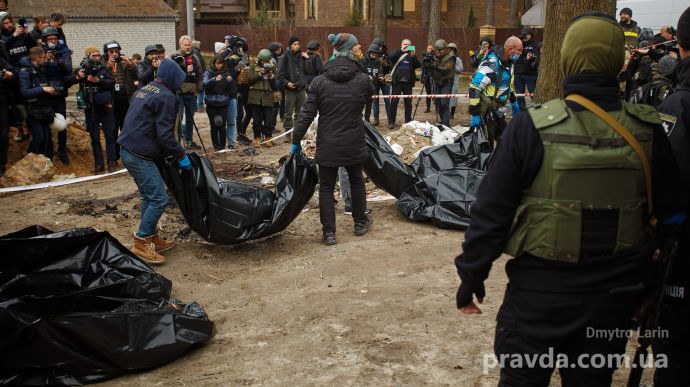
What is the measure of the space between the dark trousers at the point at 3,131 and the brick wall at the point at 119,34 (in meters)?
20.3

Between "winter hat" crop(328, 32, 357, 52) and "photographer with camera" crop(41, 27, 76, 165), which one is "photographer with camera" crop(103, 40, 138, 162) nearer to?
"photographer with camera" crop(41, 27, 76, 165)

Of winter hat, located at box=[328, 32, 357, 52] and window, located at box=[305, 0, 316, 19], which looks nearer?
winter hat, located at box=[328, 32, 357, 52]

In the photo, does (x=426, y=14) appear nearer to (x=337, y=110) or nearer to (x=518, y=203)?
(x=337, y=110)

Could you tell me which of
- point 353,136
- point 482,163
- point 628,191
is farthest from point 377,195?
point 628,191

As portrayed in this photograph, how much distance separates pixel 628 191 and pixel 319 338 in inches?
96.2

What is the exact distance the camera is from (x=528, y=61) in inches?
523

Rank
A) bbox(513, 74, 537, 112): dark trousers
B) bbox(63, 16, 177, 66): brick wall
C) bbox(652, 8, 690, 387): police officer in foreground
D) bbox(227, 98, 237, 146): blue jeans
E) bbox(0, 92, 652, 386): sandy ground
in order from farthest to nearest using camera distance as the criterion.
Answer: bbox(63, 16, 177, 66): brick wall < bbox(513, 74, 537, 112): dark trousers < bbox(227, 98, 237, 146): blue jeans < bbox(0, 92, 652, 386): sandy ground < bbox(652, 8, 690, 387): police officer in foreground

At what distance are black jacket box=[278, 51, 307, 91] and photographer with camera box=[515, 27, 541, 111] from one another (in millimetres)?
4490

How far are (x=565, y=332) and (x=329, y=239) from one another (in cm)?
406

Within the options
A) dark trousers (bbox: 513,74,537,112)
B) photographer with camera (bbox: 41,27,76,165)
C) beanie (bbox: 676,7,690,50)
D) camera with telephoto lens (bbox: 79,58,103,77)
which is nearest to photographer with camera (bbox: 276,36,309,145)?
camera with telephoto lens (bbox: 79,58,103,77)

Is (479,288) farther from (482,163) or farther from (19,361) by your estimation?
(482,163)

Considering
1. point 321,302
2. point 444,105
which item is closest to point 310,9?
point 444,105

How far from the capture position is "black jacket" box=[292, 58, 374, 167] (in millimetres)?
6082

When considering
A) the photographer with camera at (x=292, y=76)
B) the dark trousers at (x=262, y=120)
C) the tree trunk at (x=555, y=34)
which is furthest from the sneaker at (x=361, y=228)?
the photographer with camera at (x=292, y=76)
